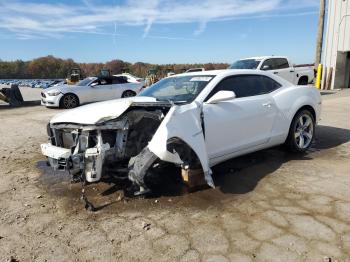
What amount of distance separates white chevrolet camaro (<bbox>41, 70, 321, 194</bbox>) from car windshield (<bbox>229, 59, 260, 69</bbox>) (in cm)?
841

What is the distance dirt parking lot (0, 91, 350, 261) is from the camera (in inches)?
121

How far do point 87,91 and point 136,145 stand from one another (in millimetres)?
10879

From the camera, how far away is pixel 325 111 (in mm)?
10828

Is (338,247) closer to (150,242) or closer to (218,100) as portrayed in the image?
(150,242)

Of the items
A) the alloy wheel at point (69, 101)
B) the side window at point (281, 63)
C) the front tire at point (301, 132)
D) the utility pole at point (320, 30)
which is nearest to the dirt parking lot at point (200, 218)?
the front tire at point (301, 132)

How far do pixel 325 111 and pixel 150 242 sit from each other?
9183mm

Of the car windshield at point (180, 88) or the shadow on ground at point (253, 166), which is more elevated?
the car windshield at point (180, 88)

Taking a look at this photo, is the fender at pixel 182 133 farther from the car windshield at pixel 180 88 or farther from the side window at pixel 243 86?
the side window at pixel 243 86

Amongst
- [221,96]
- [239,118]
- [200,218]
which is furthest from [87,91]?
[200,218]

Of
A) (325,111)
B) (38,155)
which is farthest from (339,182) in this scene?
(325,111)

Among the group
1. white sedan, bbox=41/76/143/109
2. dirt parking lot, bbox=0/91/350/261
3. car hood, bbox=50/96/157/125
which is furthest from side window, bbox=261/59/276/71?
car hood, bbox=50/96/157/125

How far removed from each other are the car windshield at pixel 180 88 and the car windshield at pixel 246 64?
28.3ft

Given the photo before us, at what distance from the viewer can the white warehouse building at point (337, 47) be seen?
18.2 metres

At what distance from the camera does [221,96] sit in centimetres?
439
